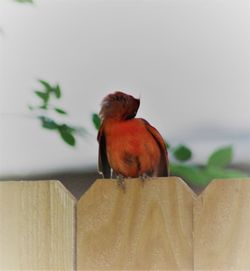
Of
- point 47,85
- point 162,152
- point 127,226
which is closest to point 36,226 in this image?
point 127,226

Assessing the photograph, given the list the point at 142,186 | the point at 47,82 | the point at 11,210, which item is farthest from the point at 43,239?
the point at 47,82

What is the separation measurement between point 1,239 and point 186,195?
1.30 ft

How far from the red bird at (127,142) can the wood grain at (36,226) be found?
320 millimetres

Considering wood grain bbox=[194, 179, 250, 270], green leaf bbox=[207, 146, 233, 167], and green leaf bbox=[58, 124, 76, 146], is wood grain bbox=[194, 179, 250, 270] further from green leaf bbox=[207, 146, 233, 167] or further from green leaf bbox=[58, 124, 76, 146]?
green leaf bbox=[58, 124, 76, 146]

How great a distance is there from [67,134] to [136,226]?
240mm

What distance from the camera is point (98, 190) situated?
5.13 ft

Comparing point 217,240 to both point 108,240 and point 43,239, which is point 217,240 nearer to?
point 108,240

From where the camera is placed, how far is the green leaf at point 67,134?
1.61 meters

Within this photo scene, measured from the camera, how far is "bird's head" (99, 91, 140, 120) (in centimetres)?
195

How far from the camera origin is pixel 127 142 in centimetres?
199

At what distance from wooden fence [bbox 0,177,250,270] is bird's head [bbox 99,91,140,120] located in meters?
0.41

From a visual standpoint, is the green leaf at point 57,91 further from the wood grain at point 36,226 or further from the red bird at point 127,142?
the red bird at point 127,142

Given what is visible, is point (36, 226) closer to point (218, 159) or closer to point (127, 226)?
point (127, 226)

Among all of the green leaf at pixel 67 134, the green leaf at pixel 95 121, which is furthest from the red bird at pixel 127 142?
the green leaf at pixel 67 134
